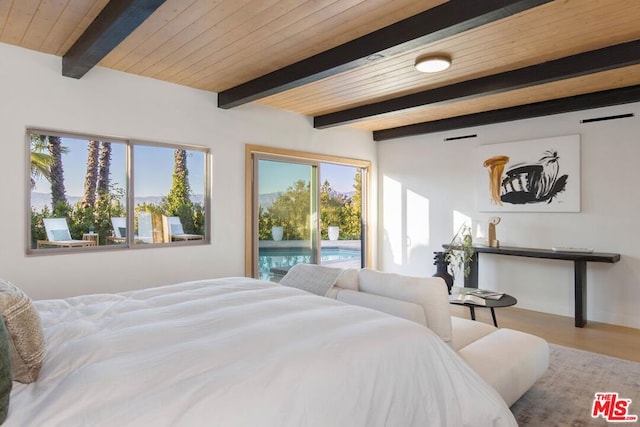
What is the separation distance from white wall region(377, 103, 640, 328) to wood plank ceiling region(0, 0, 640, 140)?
55 centimetres

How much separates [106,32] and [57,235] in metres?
1.95

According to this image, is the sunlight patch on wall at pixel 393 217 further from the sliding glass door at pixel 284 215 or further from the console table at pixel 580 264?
the console table at pixel 580 264

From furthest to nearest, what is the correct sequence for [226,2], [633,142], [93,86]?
[633,142] < [93,86] < [226,2]

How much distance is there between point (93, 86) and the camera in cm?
354

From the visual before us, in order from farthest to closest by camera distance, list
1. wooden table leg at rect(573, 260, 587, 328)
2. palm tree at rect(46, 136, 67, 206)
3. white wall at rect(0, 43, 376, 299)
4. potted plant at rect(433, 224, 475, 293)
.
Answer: wooden table leg at rect(573, 260, 587, 328), potted plant at rect(433, 224, 475, 293), palm tree at rect(46, 136, 67, 206), white wall at rect(0, 43, 376, 299)

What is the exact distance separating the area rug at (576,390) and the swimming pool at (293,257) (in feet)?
10.4

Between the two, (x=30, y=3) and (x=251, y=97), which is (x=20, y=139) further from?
(x=251, y=97)

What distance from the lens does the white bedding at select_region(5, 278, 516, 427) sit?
121cm

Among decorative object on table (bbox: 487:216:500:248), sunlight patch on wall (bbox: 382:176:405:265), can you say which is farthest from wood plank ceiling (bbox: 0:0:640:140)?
sunlight patch on wall (bbox: 382:176:405:265)

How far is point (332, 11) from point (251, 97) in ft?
5.37

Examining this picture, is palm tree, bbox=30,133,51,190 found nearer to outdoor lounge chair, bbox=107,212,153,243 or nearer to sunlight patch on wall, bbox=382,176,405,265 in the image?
outdoor lounge chair, bbox=107,212,153,243

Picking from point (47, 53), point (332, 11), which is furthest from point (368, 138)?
point (47, 53)

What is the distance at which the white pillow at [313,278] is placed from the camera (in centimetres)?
268

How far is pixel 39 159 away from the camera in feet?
11.0
